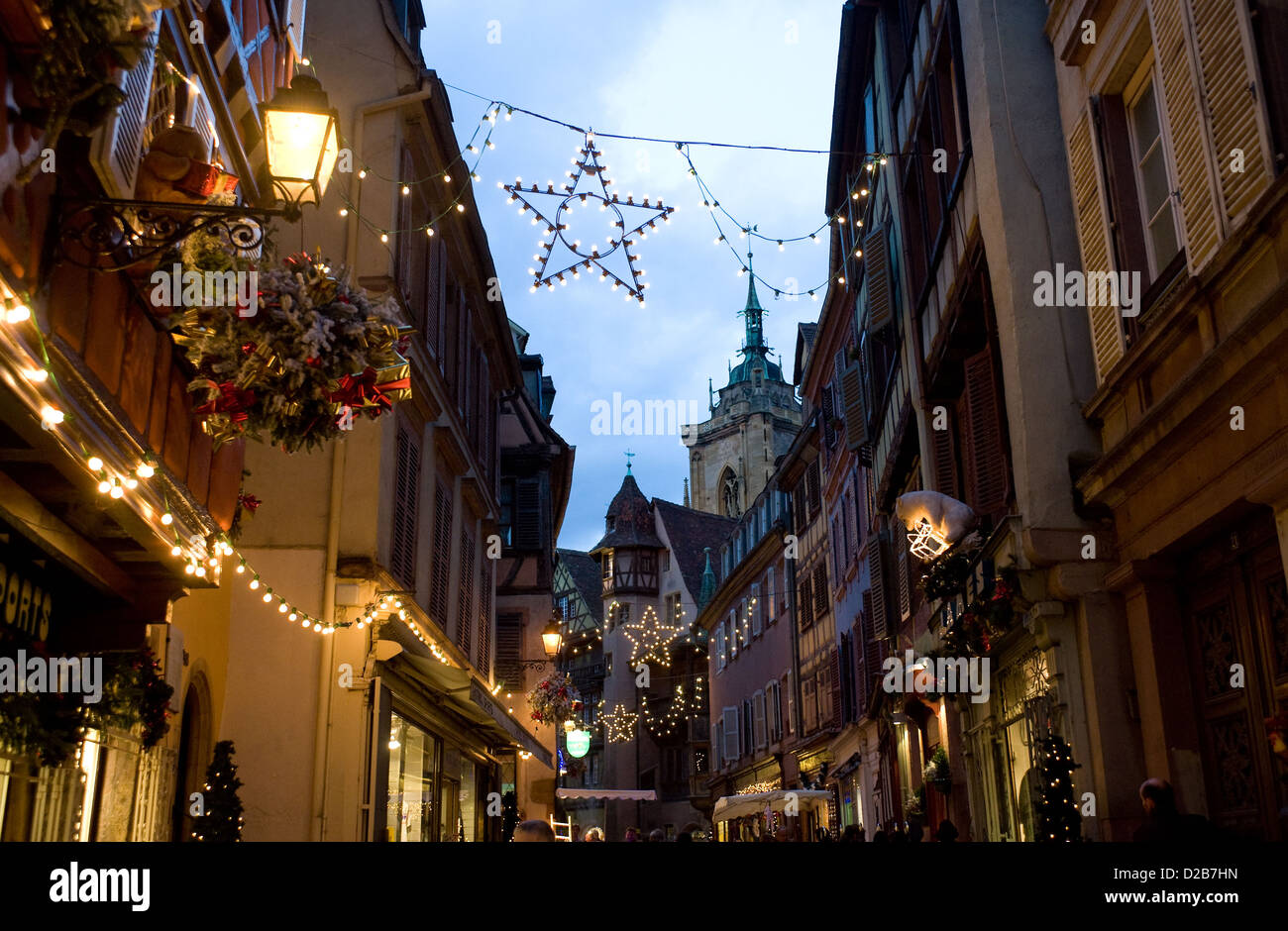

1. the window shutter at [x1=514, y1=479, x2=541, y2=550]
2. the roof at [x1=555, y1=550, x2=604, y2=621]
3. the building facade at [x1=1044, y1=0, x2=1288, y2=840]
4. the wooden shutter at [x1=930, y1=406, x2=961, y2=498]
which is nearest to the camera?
the building facade at [x1=1044, y1=0, x2=1288, y2=840]

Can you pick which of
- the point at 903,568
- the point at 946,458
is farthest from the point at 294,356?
the point at 903,568

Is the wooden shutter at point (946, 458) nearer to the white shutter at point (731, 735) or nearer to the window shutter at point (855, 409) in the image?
the window shutter at point (855, 409)

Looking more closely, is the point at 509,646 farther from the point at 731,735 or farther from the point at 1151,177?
the point at 1151,177

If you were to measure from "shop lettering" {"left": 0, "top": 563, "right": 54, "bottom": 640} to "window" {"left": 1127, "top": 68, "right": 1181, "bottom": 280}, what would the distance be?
739cm

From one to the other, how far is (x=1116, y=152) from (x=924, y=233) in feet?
19.9

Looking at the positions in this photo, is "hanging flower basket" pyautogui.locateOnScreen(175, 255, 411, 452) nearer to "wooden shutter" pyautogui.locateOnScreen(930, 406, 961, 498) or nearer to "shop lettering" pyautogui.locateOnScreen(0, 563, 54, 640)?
"shop lettering" pyautogui.locateOnScreen(0, 563, 54, 640)

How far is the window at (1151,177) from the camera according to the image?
7957 millimetres

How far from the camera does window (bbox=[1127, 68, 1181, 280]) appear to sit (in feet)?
26.1

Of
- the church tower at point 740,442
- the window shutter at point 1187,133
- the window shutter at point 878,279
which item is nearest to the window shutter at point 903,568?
the window shutter at point 878,279

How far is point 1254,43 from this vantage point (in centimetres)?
608
